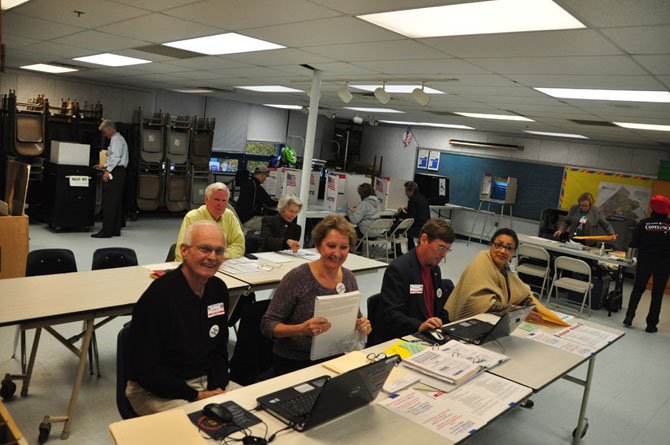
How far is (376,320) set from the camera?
340 centimetres

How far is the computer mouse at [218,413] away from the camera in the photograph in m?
1.89

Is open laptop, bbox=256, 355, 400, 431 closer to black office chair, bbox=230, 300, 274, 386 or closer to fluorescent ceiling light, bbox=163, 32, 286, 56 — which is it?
black office chair, bbox=230, 300, 274, 386

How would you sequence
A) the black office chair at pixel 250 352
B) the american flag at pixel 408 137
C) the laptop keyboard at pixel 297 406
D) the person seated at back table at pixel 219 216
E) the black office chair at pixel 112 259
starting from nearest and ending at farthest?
1. the laptop keyboard at pixel 297 406
2. the black office chair at pixel 250 352
3. the black office chair at pixel 112 259
4. the person seated at back table at pixel 219 216
5. the american flag at pixel 408 137

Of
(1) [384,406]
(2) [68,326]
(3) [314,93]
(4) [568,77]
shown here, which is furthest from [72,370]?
(4) [568,77]

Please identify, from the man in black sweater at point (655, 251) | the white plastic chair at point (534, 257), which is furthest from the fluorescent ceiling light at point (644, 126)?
the white plastic chair at point (534, 257)

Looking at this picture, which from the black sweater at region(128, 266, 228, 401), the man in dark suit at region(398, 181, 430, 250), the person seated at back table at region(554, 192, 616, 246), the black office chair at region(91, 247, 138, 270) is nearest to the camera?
the black sweater at region(128, 266, 228, 401)

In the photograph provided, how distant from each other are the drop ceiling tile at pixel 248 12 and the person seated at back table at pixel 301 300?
1.42 meters

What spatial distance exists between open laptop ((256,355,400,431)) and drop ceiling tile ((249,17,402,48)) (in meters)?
2.39

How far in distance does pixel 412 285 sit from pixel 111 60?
5882 millimetres

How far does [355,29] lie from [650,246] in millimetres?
5437

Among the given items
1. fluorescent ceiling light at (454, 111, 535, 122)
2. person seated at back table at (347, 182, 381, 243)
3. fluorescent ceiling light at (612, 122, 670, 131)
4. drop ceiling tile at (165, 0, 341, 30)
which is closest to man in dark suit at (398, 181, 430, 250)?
person seated at back table at (347, 182, 381, 243)

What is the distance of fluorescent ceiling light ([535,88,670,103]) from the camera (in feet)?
15.7

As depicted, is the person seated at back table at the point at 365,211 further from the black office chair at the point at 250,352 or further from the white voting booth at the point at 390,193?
A: the black office chair at the point at 250,352

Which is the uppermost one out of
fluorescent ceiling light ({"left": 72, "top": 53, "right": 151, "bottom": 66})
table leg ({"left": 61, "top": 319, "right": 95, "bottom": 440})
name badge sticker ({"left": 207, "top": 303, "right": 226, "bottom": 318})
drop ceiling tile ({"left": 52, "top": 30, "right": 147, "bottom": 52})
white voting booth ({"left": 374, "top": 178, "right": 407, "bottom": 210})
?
fluorescent ceiling light ({"left": 72, "top": 53, "right": 151, "bottom": 66})
